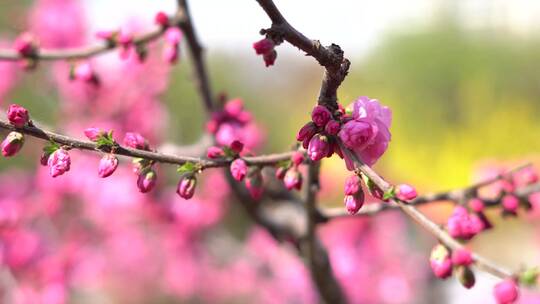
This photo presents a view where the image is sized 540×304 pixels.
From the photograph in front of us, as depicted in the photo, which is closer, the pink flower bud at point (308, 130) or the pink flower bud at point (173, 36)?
the pink flower bud at point (308, 130)

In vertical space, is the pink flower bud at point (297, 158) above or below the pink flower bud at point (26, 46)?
below

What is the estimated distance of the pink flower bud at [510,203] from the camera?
986 millimetres

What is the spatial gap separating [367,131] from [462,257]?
0.19m

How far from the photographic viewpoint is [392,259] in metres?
3.03

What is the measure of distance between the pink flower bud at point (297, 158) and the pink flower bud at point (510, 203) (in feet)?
1.38

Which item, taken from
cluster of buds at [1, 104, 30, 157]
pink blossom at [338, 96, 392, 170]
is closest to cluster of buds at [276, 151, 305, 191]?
pink blossom at [338, 96, 392, 170]

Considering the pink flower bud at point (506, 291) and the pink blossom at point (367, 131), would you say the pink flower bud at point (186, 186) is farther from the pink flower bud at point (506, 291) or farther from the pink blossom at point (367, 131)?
the pink flower bud at point (506, 291)

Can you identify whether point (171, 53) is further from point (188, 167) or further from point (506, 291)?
point (506, 291)

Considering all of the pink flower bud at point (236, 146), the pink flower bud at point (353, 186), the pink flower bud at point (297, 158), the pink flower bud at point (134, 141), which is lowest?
the pink flower bud at point (353, 186)

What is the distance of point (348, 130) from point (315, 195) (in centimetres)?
36

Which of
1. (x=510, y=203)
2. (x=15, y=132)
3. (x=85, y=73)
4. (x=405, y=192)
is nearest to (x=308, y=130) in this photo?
(x=405, y=192)

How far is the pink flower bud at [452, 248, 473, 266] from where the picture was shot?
69cm

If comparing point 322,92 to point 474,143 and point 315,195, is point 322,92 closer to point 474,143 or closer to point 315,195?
point 315,195

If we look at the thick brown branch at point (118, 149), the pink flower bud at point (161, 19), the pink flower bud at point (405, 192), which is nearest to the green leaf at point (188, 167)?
the thick brown branch at point (118, 149)
